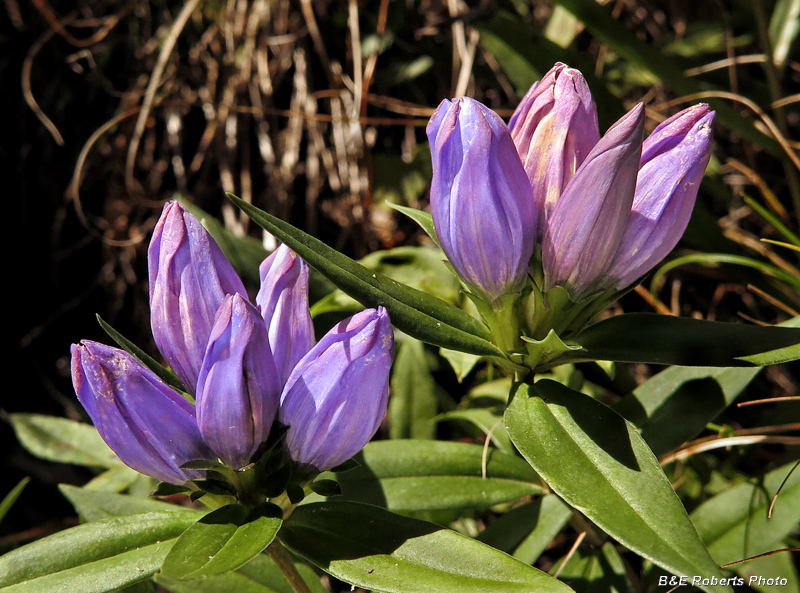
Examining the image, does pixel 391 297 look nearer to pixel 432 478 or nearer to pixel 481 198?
pixel 481 198

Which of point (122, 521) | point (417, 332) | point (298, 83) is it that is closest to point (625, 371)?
point (417, 332)

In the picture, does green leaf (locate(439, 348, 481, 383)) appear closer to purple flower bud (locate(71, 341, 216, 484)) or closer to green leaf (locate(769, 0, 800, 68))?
purple flower bud (locate(71, 341, 216, 484))

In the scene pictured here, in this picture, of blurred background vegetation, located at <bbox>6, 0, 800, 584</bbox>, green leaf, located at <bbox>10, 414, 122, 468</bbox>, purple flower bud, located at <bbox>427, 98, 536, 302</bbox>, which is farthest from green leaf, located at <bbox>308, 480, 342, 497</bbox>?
blurred background vegetation, located at <bbox>6, 0, 800, 584</bbox>

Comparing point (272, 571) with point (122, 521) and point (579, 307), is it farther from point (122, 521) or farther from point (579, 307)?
point (579, 307)

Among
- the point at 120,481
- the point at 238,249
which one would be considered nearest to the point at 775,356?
the point at 238,249

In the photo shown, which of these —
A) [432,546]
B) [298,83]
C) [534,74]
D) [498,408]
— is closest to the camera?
[432,546]
